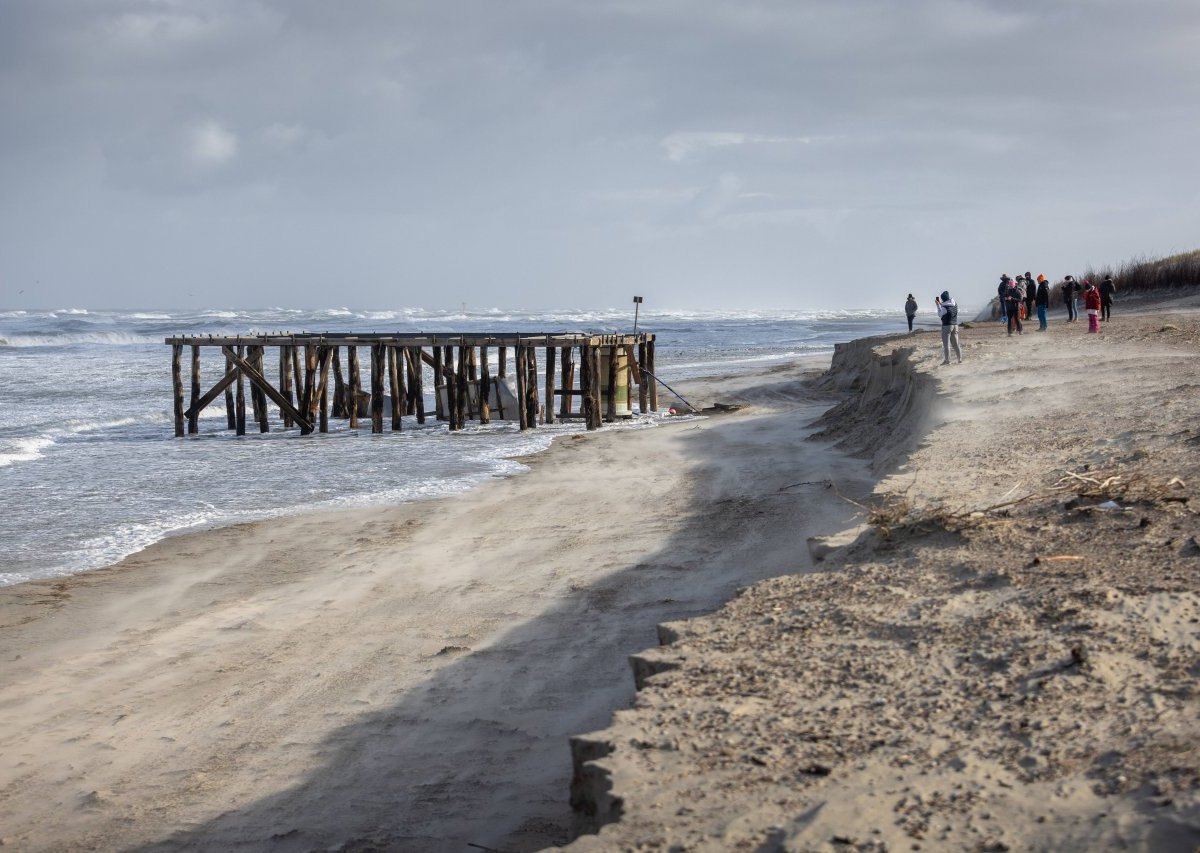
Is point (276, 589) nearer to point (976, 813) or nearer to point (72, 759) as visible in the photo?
point (72, 759)

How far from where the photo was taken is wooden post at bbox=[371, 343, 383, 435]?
22.3 m

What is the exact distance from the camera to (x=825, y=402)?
24078mm

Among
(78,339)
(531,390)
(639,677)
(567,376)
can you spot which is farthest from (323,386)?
(78,339)

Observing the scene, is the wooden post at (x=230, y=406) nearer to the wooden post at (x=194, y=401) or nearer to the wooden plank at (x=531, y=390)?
the wooden post at (x=194, y=401)

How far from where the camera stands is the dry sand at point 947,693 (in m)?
3.67

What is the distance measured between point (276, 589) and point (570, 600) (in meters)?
2.61

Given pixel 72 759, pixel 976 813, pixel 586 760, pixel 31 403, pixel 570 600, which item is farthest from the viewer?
pixel 31 403

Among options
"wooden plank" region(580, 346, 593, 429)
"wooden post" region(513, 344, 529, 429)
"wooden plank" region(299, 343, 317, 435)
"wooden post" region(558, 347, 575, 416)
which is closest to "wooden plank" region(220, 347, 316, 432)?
"wooden plank" region(299, 343, 317, 435)

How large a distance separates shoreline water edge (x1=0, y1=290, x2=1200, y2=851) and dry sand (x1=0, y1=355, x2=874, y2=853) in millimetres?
25

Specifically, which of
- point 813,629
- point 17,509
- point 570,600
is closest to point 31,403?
point 17,509

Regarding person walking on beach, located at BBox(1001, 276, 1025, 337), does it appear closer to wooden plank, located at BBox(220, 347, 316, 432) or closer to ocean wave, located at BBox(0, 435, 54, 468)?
wooden plank, located at BBox(220, 347, 316, 432)

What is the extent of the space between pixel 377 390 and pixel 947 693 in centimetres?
1912

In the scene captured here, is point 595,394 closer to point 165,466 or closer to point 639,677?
point 165,466

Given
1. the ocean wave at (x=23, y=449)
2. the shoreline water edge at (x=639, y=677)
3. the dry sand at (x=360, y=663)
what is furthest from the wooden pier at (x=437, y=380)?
the shoreline water edge at (x=639, y=677)
